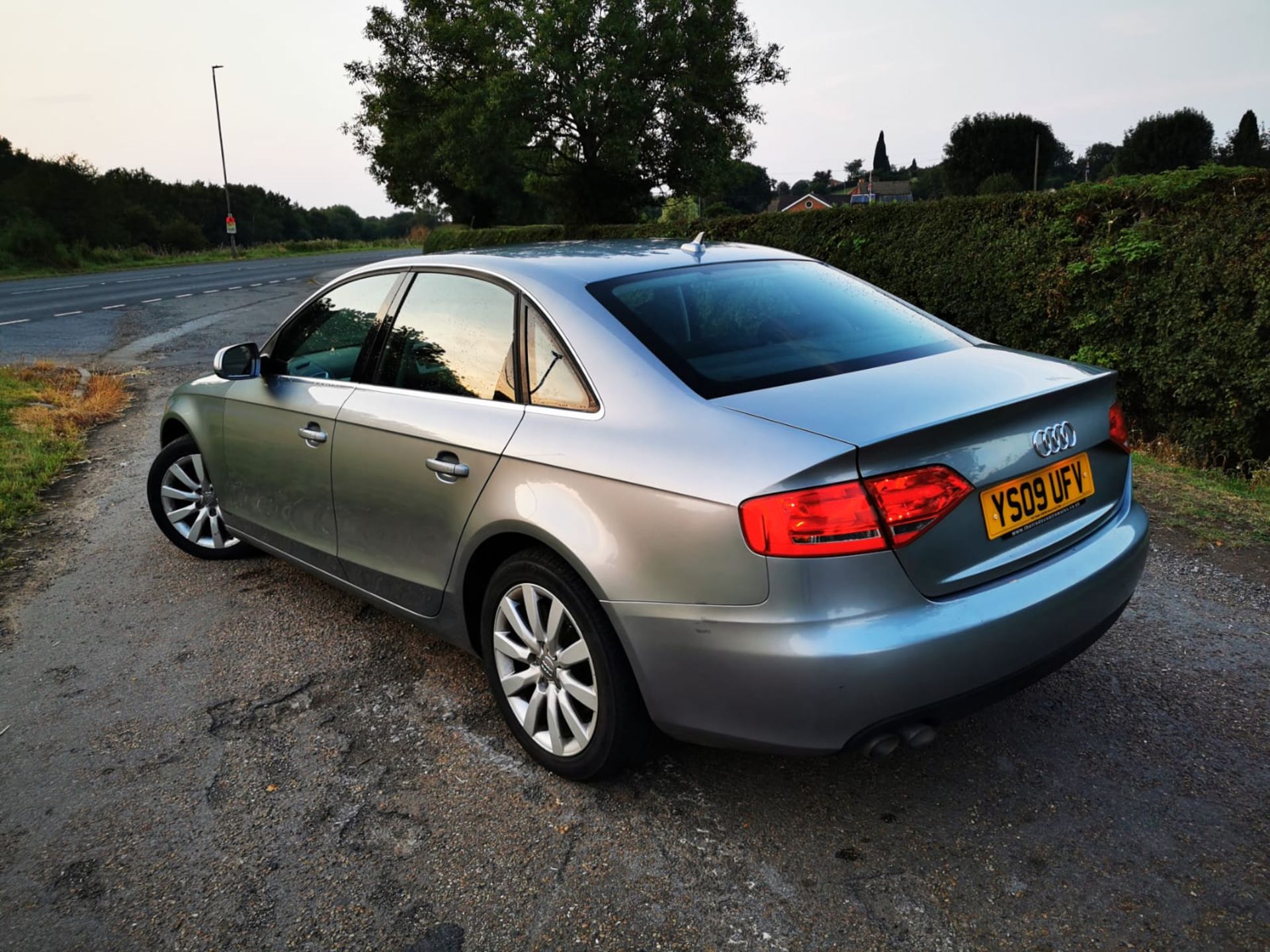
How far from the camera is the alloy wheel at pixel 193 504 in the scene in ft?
16.2

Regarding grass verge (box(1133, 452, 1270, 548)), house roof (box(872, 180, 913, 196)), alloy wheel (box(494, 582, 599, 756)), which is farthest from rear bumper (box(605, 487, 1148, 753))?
house roof (box(872, 180, 913, 196))

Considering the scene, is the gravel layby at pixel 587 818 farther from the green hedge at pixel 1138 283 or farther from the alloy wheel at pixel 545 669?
the green hedge at pixel 1138 283

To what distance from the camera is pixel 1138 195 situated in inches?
263

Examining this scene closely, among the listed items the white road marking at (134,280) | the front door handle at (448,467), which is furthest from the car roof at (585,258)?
Result: the white road marking at (134,280)

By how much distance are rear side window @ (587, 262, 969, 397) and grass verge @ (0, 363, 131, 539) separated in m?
4.75

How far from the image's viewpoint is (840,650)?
2.22 meters

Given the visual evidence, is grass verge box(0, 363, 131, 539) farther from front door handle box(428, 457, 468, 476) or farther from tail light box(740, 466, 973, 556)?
tail light box(740, 466, 973, 556)

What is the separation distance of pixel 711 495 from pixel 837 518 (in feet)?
0.98

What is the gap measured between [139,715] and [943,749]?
276 cm

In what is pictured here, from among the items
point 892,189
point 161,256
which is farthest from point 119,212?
point 892,189

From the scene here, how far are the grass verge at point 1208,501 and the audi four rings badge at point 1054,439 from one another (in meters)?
2.73

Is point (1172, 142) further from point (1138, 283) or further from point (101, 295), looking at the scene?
point (1138, 283)

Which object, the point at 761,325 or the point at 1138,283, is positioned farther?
the point at 1138,283

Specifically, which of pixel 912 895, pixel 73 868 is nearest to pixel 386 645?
pixel 73 868
